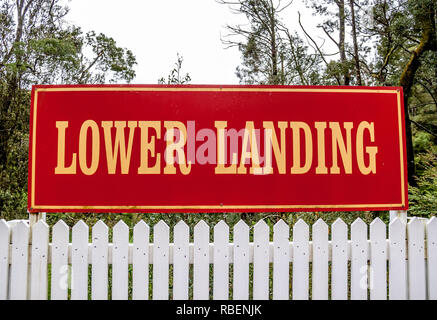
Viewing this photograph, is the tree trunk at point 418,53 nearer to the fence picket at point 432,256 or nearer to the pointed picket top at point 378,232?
the fence picket at point 432,256

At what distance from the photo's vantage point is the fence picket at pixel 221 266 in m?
2.51

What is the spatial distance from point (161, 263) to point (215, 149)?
3.28 ft

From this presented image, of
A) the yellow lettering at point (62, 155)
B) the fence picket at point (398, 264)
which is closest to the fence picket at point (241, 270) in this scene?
the fence picket at point (398, 264)

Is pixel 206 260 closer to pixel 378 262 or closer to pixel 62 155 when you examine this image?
pixel 378 262

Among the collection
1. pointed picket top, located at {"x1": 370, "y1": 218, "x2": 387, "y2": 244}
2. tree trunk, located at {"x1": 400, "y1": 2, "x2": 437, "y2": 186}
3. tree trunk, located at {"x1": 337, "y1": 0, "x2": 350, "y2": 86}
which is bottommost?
pointed picket top, located at {"x1": 370, "y1": 218, "x2": 387, "y2": 244}

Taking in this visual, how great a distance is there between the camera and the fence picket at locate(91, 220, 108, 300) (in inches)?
97.6

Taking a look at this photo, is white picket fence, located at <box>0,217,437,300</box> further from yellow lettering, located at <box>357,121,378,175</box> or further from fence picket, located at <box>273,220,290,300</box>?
yellow lettering, located at <box>357,121,378,175</box>

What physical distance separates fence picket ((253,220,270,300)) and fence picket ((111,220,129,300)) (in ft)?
3.24

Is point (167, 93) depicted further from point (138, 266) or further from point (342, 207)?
point (342, 207)

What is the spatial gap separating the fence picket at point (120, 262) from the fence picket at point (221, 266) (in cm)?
68

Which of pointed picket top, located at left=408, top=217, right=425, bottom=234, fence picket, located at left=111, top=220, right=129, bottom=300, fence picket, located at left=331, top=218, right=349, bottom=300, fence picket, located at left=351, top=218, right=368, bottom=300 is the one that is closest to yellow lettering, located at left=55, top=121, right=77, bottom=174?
fence picket, located at left=111, top=220, right=129, bottom=300

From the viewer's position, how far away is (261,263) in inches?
99.4

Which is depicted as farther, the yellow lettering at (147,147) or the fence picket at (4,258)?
the yellow lettering at (147,147)
